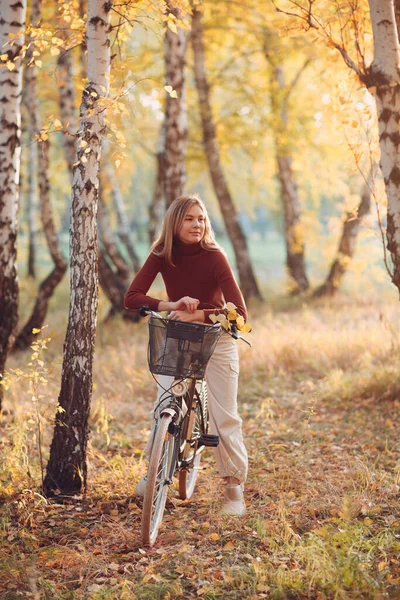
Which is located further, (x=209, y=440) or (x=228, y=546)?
(x=209, y=440)

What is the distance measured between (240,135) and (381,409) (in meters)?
10.2

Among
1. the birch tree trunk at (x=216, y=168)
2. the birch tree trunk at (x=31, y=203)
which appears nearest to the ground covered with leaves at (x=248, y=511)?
the birch tree trunk at (x=216, y=168)

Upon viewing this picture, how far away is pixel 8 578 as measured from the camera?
3.56 m

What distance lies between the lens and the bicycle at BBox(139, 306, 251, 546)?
3.79m

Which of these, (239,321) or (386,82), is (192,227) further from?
(386,82)

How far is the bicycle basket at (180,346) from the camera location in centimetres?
377

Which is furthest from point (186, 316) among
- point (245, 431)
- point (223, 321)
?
point (245, 431)

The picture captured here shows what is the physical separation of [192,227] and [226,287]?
1.56 ft

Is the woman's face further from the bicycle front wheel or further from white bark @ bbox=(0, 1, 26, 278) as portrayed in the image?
white bark @ bbox=(0, 1, 26, 278)

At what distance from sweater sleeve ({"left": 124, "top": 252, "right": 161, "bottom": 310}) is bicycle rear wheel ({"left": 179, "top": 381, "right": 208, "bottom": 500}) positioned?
0.74 m

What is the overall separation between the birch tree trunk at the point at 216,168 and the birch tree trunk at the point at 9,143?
833cm

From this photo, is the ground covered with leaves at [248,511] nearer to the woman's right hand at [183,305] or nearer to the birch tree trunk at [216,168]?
the woman's right hand at [183,305]

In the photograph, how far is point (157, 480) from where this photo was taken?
407 cm

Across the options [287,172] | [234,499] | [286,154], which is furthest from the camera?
[287,172]
